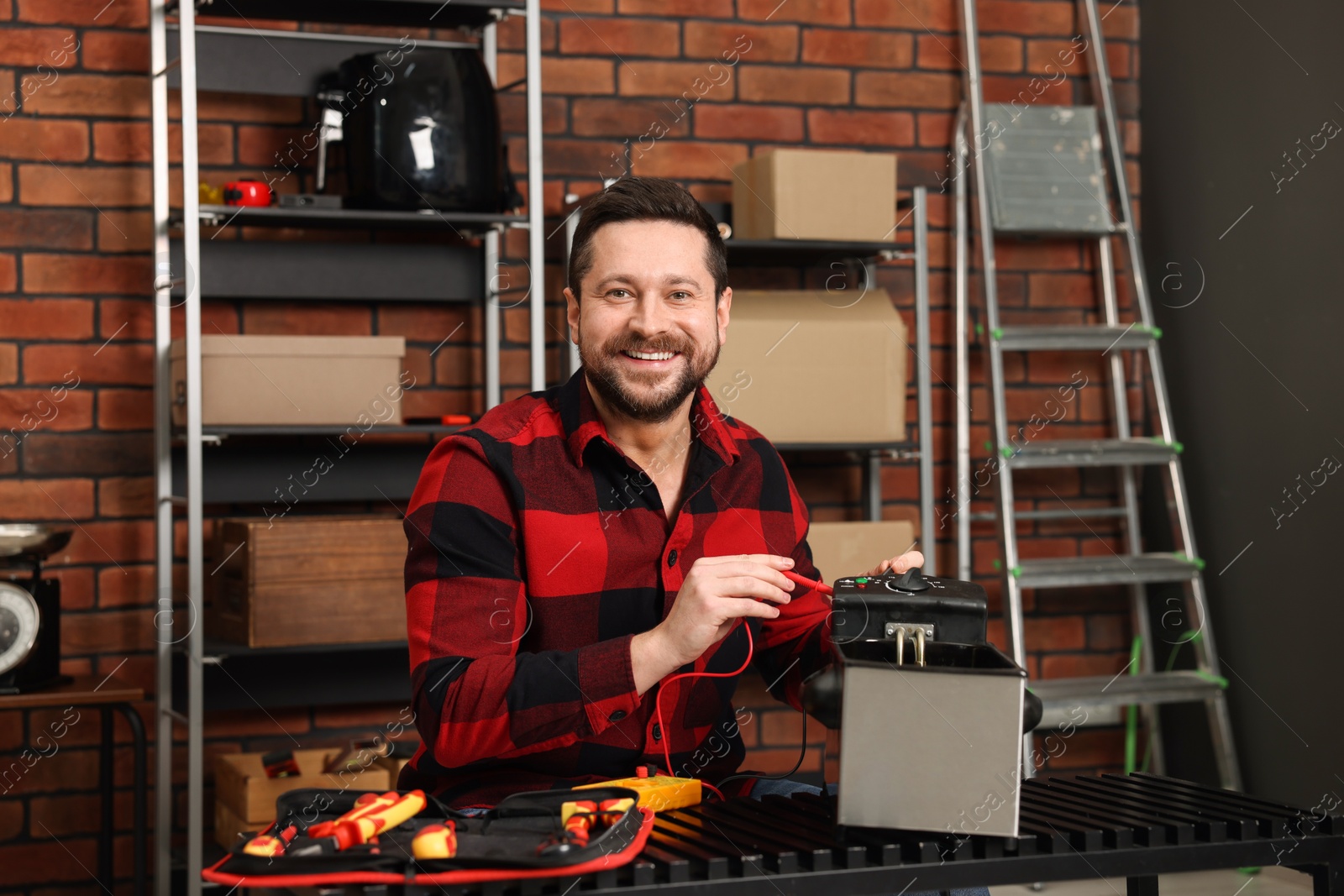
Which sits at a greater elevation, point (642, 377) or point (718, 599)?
point (642, 377)

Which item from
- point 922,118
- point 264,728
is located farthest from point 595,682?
point 922,118

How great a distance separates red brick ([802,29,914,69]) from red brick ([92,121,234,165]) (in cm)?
135

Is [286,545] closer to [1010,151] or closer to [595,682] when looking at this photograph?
[595,682]

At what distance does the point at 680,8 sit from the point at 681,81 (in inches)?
6.6

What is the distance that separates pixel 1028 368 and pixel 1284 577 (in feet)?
2.57

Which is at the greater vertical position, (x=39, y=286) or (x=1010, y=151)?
(x=1010, y=151)

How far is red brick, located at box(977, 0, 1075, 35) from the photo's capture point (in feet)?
10.9

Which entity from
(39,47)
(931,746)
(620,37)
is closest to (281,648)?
(39,47)

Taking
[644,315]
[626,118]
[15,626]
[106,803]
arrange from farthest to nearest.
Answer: [626,118] < [106,803] < [15,626] < [644,315]

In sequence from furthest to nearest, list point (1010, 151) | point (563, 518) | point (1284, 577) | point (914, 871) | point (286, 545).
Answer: point (1010, 151), point (1284, 577), point (286, 545), point (563, 518), point (914, 871)

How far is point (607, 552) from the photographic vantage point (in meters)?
1.61

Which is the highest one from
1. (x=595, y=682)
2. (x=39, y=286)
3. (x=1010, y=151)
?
(x=1010, y=151)

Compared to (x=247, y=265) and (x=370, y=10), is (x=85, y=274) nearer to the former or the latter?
(x=247, y=265)

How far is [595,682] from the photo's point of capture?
1.39 m
